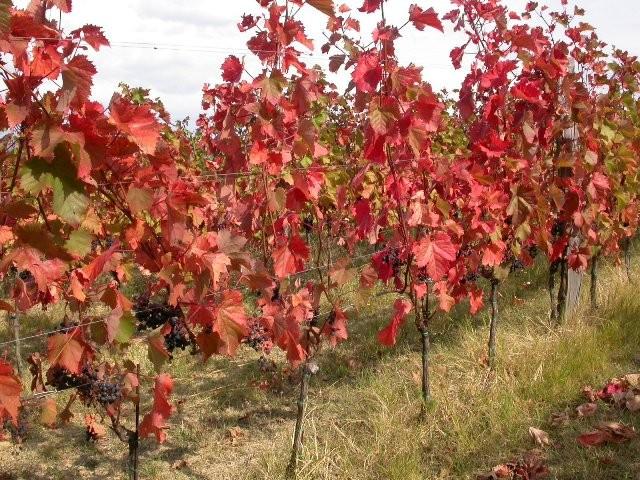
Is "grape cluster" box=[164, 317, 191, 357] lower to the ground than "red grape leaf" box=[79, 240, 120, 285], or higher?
lower

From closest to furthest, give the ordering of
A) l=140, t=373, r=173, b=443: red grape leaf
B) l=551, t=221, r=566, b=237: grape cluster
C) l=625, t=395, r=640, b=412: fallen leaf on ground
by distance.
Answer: l=140, t=373, r=173, b=443: red grape leaf, l=625, t=395, r=640, b=412: fallen leaf on ground, l=551, t=221, r=566, b=237: grape cluster

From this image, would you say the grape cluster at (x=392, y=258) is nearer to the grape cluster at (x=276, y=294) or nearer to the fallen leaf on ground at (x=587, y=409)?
the grape cluster at (x=276, y=294)

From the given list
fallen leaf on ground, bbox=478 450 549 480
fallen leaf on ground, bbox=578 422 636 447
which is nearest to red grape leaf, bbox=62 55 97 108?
fallen leaf on ground, bbox=478 450 549 480

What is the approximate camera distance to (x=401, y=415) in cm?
367

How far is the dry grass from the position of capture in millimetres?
3217

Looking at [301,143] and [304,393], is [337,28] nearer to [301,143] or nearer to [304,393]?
[301,143]

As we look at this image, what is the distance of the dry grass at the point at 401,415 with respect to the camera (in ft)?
10.6

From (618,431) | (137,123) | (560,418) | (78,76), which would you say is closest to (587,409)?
(560,418)

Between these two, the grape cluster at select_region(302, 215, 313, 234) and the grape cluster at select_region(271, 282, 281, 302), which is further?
the grape cluster at select_region(302, 215, 313, 234)

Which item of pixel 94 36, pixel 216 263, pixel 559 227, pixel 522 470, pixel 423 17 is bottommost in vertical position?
pixel 522 470

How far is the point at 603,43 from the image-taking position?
18.9 feet

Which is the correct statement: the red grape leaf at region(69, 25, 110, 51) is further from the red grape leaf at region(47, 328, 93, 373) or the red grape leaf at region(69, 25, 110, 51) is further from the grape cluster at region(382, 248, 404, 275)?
the grape cluster at region(382, 248, 404, 275)

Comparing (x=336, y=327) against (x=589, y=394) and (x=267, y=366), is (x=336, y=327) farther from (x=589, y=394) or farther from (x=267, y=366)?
(x=267, y=366)

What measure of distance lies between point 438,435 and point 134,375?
67.3 inches
